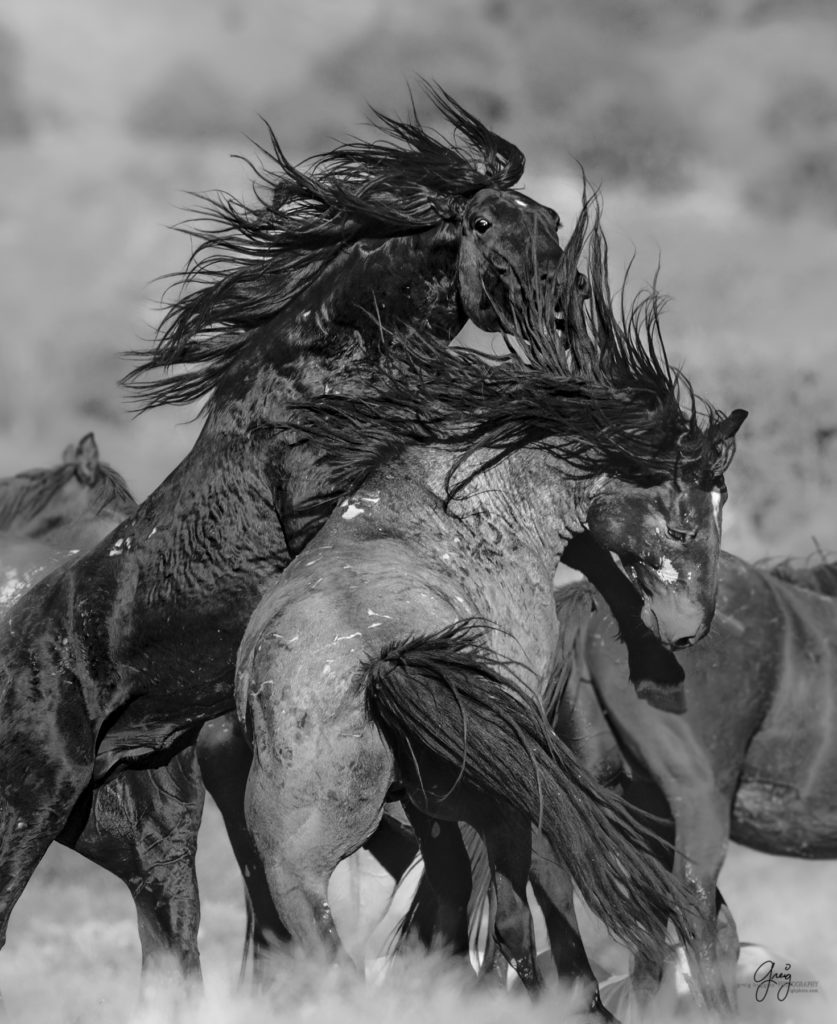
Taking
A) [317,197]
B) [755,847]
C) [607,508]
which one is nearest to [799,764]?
[755,847]

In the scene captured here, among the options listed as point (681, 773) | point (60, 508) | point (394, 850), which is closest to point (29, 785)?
point (394, 850)

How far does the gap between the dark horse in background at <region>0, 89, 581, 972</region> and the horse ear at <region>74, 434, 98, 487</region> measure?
2194mm

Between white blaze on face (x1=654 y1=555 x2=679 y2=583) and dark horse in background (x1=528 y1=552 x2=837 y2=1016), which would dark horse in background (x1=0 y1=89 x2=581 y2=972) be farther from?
dark horse in background (x1=528 y1=552 x2=837 y2=1016)

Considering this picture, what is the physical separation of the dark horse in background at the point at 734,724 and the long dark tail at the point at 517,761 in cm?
237

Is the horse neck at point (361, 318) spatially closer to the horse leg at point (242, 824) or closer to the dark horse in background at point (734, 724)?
the horse leg at point (242, 824)

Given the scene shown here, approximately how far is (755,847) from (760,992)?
2.96 ft

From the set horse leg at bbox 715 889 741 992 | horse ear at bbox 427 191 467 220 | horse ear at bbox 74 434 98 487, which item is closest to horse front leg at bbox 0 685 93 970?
horse ear at bbox 427 191 467 220

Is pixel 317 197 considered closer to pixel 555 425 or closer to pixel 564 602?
pixel 555 425

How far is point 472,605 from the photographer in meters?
3.25

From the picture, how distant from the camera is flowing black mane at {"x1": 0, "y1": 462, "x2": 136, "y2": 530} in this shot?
600 cm

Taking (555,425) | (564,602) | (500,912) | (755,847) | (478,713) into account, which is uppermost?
(564,602)

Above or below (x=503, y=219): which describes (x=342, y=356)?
below

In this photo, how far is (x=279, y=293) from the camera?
3.96 m

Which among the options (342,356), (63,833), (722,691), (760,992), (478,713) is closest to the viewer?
(478,713)
